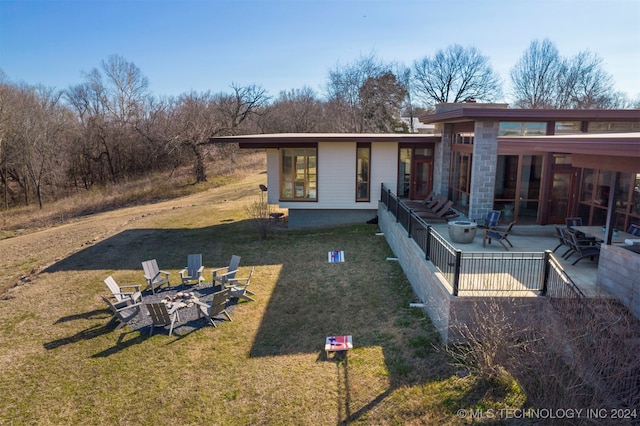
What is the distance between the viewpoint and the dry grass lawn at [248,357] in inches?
229

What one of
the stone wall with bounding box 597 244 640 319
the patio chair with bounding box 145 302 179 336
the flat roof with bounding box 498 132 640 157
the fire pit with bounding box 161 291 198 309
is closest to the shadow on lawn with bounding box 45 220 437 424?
the patio chair with bounding box 145 302 179 336

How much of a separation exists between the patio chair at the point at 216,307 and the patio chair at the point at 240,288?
1.30 feet

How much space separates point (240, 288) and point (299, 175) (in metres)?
7.44

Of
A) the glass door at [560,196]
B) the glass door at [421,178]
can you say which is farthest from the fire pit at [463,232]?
the glass door at [421,178]

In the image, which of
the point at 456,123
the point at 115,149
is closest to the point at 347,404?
the point at 456,123

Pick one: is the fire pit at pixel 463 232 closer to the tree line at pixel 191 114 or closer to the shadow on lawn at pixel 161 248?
the shadow on lawn at pixel 161 248

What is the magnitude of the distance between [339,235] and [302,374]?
877 centimetres

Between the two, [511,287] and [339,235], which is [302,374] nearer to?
[511,287]

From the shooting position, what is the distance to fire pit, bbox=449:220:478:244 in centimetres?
1010

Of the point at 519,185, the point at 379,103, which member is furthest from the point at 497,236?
the point at 379,103

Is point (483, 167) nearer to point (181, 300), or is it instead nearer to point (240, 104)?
point (181, 300)

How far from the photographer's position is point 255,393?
20.5 feet

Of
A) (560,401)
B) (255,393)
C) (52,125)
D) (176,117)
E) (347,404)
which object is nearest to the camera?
(560,401)

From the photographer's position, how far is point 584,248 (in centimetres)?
816
